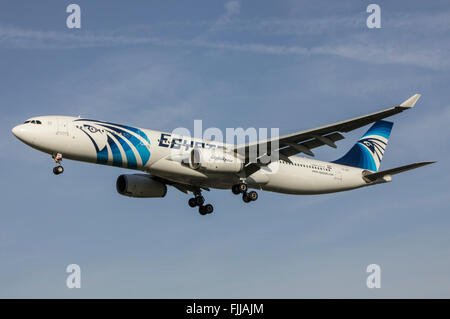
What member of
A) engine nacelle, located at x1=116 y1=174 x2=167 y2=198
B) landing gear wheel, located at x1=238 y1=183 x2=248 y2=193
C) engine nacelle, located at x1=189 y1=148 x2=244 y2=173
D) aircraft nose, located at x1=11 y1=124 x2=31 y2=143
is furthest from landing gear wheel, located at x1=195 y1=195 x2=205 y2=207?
aircraft nose, located at x1=11 y1=124 x2=31 y2=143

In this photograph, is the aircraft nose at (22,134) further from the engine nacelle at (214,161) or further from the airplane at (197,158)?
the engine nacelle at (214,161)

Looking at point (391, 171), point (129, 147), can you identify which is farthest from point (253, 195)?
point (391, 171)

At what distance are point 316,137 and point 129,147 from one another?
10172 mm

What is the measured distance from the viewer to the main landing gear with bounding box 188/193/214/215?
41.1 metres

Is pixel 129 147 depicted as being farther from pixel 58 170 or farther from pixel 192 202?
pixel 192 202

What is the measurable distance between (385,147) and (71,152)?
24.2 metres

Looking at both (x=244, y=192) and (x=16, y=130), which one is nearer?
(x=16, y=130)

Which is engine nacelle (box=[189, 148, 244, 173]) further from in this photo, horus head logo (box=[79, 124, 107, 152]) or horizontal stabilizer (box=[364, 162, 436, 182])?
horizontal stabilizer (box=[364, 162, 436, 182])

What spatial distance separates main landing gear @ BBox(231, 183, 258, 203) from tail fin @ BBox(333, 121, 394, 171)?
8.79 metres

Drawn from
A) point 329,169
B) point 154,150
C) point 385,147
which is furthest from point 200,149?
point 385,147

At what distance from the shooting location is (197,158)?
35281mm

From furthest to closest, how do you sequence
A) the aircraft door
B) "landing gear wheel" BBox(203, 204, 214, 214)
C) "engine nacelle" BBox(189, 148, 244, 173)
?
"landing gear wheel" BBox(203, 204, 214, 214) → "engine nacelle" BBox(189, 148, 244, 173) → the aircraft door

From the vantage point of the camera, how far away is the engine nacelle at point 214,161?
35250 millimetres

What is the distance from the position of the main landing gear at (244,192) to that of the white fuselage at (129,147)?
0.42 m
